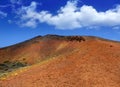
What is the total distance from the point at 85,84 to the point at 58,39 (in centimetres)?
3762

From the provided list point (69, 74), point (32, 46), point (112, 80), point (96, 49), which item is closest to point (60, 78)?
point (69, 74)

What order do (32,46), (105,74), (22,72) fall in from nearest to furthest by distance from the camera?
(105,74) → (22,72) → (32,46)

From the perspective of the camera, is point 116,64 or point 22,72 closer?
point 116,64

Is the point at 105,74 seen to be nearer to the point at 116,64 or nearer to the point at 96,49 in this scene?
the point at 116,64

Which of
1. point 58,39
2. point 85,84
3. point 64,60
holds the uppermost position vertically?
point 58,39

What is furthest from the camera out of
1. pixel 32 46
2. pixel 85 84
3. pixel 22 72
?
pixel 32 46

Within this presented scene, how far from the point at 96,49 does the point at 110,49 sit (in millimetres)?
1381

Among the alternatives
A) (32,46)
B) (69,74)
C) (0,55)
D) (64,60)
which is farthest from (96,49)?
(0,55)

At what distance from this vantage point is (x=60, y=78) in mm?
24719

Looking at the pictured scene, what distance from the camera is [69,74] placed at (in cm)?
2516

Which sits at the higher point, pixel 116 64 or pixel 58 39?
pixel 58 39

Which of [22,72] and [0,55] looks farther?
[0,55]

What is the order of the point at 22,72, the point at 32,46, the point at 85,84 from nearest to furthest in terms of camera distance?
the point at 85,84
the point at 22,72
the point at 32,46

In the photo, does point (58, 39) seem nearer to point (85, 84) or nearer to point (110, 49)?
point (110, 49)
